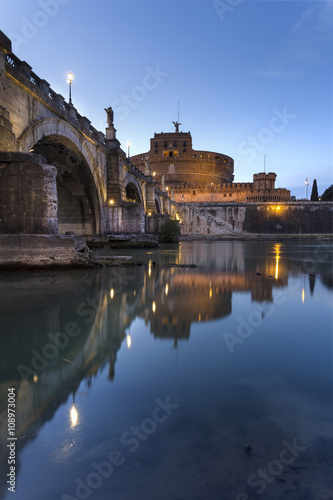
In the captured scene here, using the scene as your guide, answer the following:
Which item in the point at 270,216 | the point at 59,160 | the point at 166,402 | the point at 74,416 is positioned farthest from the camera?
the point at 270,216

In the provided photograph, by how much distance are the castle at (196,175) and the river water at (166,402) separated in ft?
250

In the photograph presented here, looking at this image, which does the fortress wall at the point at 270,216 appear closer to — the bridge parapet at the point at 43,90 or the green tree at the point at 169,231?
the green tree at the point at 169,231

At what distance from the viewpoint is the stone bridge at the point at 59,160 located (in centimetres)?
910

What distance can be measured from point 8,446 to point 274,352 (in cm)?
264

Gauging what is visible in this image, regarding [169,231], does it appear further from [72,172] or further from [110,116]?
[72,172]

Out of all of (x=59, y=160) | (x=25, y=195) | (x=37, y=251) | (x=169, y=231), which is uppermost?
(x=59, y=160)

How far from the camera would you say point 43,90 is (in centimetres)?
1349

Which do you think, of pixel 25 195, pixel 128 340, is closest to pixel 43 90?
pixel 25 195

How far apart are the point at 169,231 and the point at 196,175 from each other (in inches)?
2285

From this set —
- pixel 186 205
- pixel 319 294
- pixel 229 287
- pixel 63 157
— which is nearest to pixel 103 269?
pixel 229 287

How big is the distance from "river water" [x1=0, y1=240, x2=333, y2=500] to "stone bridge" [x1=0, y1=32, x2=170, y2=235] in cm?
450

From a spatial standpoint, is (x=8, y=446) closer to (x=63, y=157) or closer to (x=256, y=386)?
(x=256, y=386)

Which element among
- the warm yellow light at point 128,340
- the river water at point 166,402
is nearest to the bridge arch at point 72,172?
the river water at point 166,402

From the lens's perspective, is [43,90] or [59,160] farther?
[59,160]
